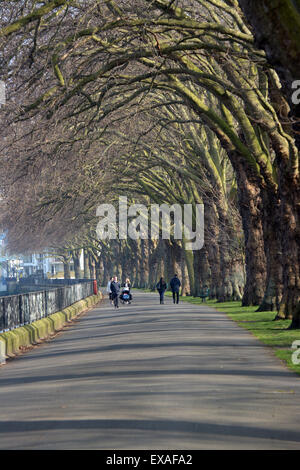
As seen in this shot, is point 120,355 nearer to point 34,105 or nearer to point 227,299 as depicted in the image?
point 34,105

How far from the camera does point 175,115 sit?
45.2m

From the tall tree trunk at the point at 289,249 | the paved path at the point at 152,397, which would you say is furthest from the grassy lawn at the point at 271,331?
the tall tree trunk at the point at 289,249

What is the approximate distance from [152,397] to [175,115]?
34.0 meters

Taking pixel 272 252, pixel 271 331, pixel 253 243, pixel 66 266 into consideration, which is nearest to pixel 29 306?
pixel 271 331

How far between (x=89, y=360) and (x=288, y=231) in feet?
35.8

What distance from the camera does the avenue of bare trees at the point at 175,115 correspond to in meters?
22.2

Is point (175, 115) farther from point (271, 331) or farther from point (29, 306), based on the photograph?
point (271, 331)

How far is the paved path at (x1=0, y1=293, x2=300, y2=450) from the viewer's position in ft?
29.9

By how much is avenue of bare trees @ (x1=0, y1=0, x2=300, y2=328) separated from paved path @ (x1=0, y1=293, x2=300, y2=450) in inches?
178

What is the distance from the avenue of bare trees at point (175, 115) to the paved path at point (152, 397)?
452 centimetres

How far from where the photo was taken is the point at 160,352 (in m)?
18.9

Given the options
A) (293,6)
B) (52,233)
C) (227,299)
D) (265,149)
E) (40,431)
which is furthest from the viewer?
(52,233)

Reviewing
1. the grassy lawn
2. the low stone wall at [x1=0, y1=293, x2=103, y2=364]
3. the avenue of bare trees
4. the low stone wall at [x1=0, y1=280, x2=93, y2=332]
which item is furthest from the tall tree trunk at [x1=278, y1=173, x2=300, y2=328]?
the low stone wall at [x1=0, y1=280, x2=93, y2=332]

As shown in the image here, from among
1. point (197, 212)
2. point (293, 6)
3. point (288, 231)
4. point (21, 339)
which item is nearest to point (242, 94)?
point (288, 231)
